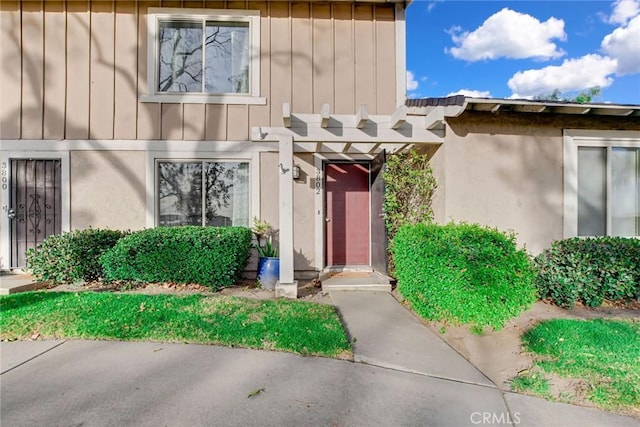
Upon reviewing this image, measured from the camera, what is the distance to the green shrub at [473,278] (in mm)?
3059

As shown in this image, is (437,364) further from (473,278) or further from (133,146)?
(133,146)

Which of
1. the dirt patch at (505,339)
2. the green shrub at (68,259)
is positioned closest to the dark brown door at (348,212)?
the dirt patch at (505,339)

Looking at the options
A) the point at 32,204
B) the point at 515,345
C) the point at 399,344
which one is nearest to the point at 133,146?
the point at 32,204

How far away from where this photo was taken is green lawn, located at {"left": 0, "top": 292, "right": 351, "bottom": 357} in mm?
3086

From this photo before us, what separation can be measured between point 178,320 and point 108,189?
3810 millimetres

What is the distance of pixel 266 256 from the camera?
544 centimetres

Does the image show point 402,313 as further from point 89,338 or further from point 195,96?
point 195,96

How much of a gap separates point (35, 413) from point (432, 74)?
14781 millimetres

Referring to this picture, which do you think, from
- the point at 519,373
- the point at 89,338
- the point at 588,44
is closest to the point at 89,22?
the point at 89,338

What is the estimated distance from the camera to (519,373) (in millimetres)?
2701

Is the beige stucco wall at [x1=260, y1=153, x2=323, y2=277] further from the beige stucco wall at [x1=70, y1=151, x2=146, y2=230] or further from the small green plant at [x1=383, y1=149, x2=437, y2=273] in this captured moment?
the beige stucco wall at [x1=70, y1=151, x2=146, y2=230]

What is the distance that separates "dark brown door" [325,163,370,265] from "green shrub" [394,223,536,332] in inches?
106

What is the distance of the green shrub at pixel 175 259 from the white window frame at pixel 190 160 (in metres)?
1.04
